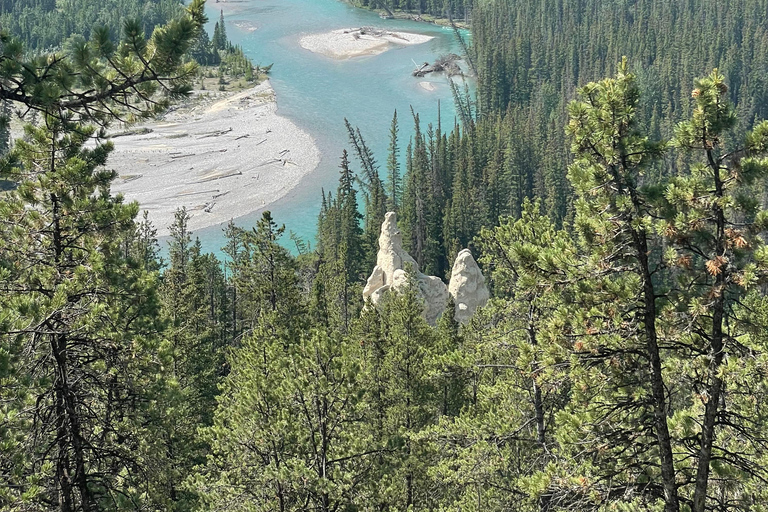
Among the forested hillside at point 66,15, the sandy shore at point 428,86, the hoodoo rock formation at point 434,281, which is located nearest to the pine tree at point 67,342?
the hoodoo rock formation at point 434,281

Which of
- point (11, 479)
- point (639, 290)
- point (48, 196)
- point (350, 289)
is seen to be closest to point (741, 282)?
point (639, 290)

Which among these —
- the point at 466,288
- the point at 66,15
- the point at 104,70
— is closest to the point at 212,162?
the point at 466,288

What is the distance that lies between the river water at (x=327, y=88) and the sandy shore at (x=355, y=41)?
2.67m

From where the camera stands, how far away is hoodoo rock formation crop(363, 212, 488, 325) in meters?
64.2

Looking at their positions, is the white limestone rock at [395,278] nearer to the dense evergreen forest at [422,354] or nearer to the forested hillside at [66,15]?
the dense evergreen forest at [422,354]

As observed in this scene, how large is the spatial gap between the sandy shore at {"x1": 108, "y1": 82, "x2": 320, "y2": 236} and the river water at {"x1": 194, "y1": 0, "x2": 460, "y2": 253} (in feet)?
8.05

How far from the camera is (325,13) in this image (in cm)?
19512

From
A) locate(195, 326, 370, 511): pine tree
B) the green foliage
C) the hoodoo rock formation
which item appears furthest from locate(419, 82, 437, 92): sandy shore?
the green foliage

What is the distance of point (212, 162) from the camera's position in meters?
A: 103

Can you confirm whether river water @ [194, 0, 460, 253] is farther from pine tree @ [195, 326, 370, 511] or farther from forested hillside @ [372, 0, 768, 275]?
pine tree @ [195, 326, 370, 511]

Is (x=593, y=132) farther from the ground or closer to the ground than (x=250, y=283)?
farther from the ground

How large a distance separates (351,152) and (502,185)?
2325cm

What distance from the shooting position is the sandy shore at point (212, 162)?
91.2 m

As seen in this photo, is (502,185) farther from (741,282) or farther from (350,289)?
(741,282)
